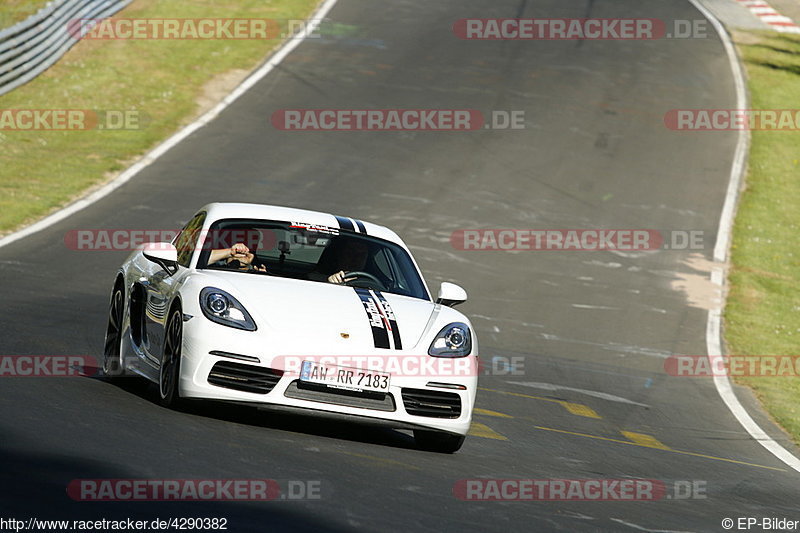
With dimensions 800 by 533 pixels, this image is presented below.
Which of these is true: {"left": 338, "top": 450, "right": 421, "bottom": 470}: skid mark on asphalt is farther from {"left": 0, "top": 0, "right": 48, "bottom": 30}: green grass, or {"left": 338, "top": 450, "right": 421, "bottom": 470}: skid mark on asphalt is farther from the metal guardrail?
{"left": 0, "top": 0, "right": 48, "bottom": 30}: green grass

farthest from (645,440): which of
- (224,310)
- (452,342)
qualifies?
(224,310)

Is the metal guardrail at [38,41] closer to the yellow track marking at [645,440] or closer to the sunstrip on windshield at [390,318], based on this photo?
the yellow track marking at [645,440]

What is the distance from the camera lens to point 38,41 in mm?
24906

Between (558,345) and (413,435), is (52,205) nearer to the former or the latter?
(558,345)

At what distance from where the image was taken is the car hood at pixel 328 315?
757 centimetres

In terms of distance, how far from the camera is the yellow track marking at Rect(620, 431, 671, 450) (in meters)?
10.1
